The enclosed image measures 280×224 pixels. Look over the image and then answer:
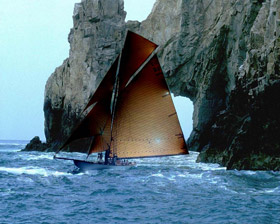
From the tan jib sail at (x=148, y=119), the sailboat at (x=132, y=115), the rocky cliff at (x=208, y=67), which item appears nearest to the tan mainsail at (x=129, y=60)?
the sailboat at (x=132, y=115)

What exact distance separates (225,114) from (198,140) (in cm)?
2428

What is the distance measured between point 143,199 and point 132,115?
14.6m

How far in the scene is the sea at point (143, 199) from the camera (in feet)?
46.9

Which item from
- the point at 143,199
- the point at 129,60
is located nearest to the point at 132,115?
the point at 129,60

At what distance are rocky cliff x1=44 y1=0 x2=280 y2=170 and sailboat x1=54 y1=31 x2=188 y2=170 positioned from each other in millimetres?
5054

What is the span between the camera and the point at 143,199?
17828mm

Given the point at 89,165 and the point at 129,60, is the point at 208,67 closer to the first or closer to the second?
the point at 129,60

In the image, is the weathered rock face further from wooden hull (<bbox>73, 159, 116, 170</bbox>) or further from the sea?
the sea

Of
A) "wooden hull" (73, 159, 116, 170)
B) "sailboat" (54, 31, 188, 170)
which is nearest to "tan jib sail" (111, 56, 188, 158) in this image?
"sailboat" (54, 31, 188, 170)

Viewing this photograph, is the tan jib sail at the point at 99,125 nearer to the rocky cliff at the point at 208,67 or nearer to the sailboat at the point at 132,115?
the sailboat at the point at 132,115

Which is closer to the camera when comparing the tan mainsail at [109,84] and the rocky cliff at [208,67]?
the rocky cliff at [208,67]

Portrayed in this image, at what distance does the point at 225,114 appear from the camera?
37.8m

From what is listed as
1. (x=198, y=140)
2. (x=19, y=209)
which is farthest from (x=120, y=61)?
(x=198, y=140)

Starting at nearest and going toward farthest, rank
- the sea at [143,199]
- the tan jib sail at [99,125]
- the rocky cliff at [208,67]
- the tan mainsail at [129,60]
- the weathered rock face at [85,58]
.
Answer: the sea at [143,199]
the rocky cliff at [208,67]
the tan jib sail at [99,125]
the tan mainsail at [129,60]
the weathered rock face at [85,58]
